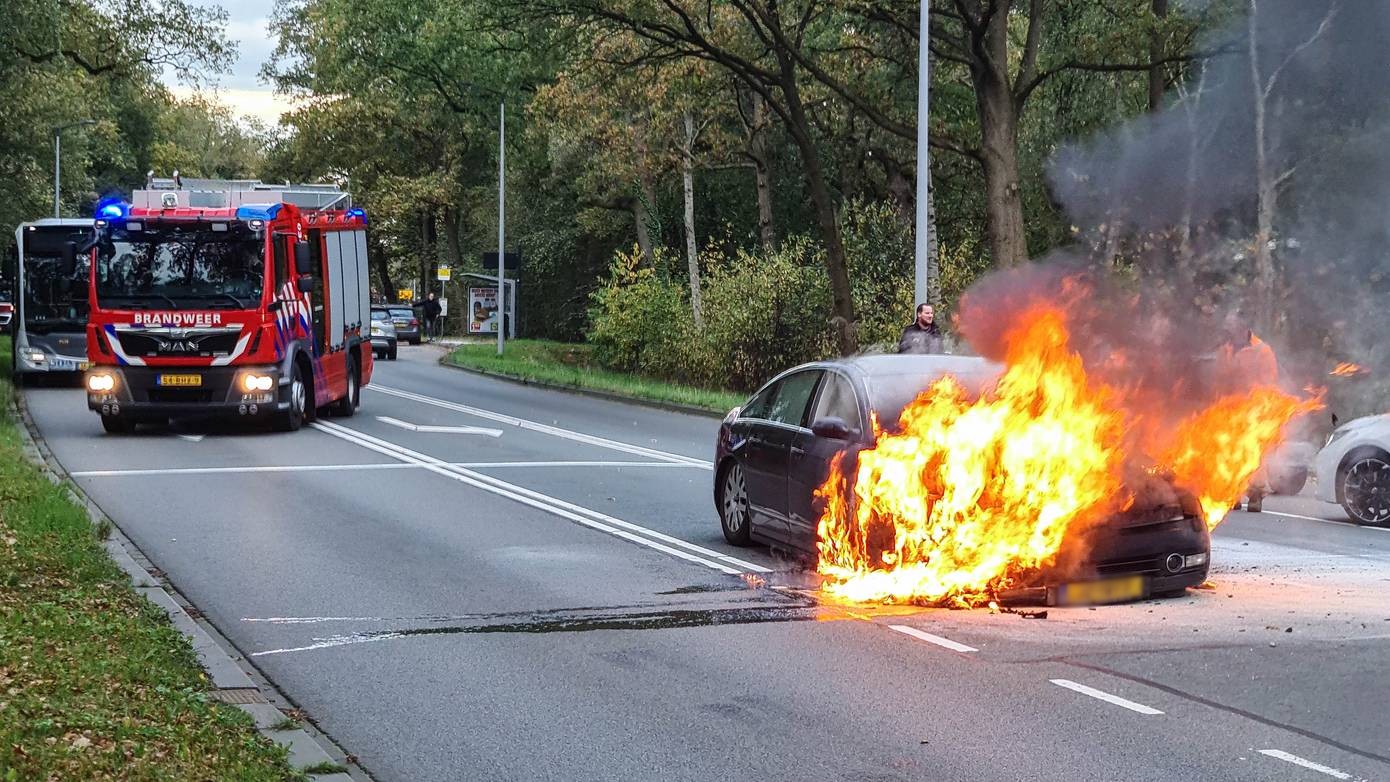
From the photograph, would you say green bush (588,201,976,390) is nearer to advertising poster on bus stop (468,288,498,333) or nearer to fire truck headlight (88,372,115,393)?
fire truck headlight (88,372,115,393)

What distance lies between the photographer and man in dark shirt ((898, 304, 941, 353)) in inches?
719

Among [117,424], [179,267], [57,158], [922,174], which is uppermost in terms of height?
[57,158]

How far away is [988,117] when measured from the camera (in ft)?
85.5

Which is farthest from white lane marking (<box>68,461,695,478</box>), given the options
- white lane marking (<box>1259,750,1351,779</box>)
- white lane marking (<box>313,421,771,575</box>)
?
white lane marking (<box>1259,750,1351,779</box>)

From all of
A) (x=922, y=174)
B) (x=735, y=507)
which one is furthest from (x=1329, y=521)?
(x=922, y=174)

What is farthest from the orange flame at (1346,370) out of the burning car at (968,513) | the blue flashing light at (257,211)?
the blue flashing light at (257,211)

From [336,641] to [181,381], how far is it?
1378cm

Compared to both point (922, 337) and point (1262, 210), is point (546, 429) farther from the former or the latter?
point (1262, 210)

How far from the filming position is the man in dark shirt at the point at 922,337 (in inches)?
719

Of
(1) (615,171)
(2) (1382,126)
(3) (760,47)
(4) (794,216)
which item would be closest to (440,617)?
(2) (1382,126)

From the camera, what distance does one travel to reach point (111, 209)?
22.0 meters

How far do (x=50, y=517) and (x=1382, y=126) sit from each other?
11.2 metres

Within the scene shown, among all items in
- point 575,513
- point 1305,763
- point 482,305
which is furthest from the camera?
point 482,305

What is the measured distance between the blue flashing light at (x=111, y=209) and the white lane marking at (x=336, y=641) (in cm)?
1455
